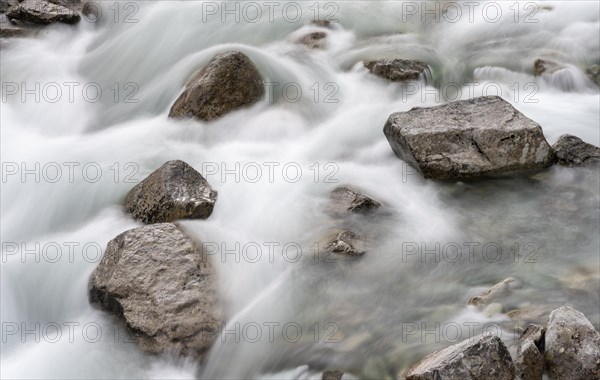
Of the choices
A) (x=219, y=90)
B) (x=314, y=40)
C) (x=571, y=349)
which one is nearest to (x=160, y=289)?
(x=571, y=349)

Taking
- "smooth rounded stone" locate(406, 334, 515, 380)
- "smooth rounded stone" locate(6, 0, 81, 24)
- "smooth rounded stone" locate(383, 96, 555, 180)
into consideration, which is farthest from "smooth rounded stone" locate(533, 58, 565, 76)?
"smooth rounded stone" locate(6, 0, 81, 24)

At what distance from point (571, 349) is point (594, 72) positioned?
509 centimetres

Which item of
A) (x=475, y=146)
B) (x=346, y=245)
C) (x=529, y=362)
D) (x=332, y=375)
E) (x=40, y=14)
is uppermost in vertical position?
(x=40, y=14)

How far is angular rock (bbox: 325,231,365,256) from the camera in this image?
17.5 ft

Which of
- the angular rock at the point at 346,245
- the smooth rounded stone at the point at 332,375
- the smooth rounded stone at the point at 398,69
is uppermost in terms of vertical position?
the smooth rounded stone at the point at 398,69

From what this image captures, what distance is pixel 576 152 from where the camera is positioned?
20.4ft

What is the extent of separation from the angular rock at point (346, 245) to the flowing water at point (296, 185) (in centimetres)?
9

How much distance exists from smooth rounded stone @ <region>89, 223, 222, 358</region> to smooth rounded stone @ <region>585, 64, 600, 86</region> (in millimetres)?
5089

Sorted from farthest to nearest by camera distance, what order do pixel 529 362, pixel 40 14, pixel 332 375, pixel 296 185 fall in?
1. pixel 40 14
2. pixel 296 185
3. pixel 332 375
4. pixel 529 362

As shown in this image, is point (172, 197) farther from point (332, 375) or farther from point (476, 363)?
point (476, 363)

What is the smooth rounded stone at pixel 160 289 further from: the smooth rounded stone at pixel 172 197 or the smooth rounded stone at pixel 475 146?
the smooth rounded stone at pixel 475 146

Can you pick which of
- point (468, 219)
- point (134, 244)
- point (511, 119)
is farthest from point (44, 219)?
point (511, 119)

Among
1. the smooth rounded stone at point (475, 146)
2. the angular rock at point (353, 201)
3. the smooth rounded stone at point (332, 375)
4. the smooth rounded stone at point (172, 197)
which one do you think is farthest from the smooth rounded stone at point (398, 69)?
the smooth rounded stone at point (332, 375)

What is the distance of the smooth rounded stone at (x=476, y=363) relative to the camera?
3.61 metres
